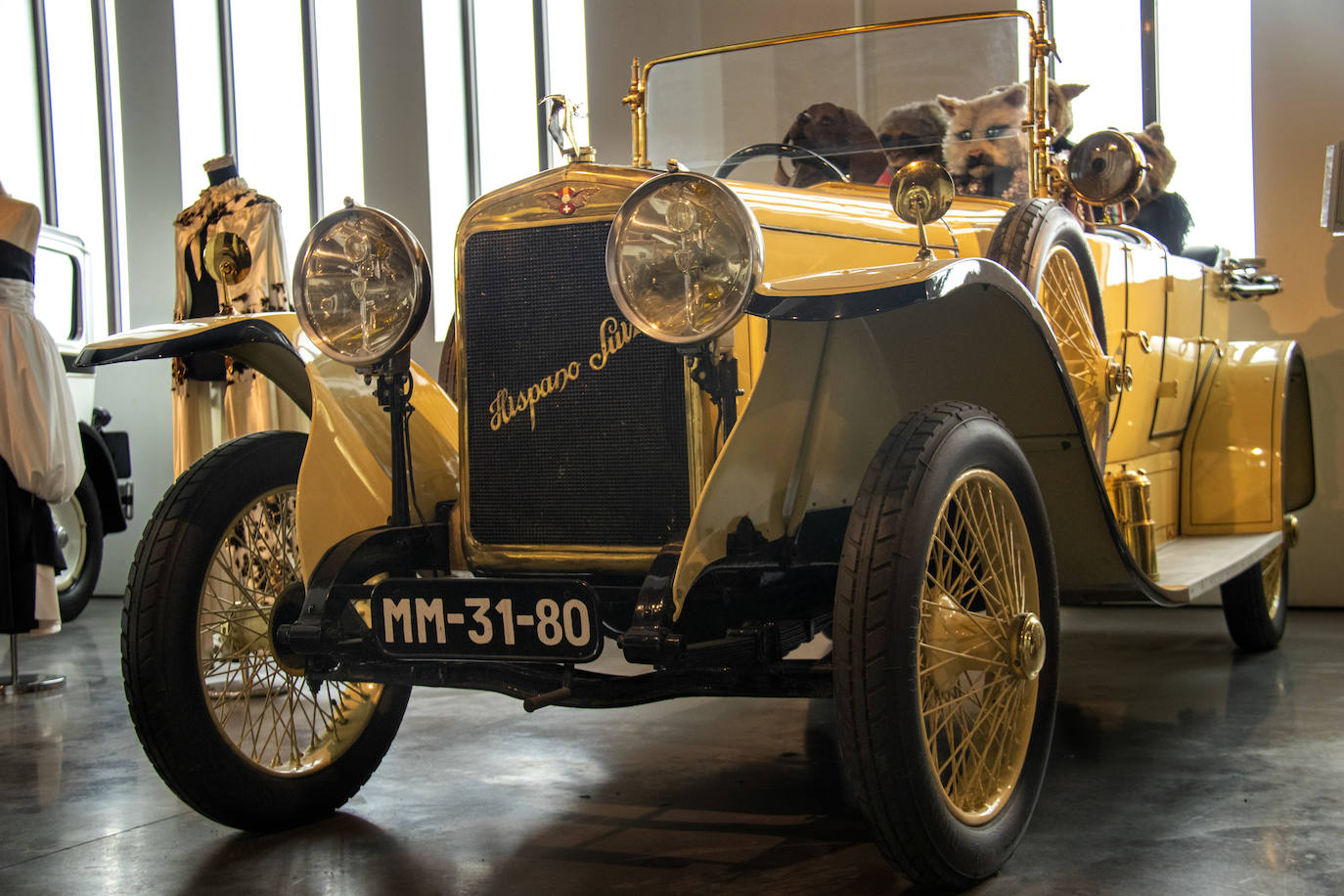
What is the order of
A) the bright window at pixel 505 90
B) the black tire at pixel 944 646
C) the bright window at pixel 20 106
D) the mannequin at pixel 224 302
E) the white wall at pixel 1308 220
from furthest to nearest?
the bright window at pixel 20 106
the bright window at pixel 505 90
the white wall at pixel 1308 220
the mannequin at pixel 224 302
the black tire at pixel 944 646

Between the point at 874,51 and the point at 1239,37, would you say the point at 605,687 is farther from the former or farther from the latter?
the point at 1239,37

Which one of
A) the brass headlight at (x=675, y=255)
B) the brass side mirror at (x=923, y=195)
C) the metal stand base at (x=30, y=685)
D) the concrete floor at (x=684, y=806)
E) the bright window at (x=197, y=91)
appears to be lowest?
the metal stand base at (x=30, y=685)

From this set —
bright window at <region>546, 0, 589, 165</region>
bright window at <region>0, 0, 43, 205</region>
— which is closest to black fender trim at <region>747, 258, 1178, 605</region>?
bright window at <region>546, 0, 589, 165</region>

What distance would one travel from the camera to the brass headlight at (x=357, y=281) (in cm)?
218

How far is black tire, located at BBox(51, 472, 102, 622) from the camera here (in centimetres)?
562

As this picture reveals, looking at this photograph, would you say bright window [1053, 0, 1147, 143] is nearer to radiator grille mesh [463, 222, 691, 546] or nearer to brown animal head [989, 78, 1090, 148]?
brown animal head [989, 78, 1090, 148]

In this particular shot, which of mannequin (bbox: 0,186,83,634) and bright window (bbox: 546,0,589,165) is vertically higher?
bright window (bbox: 546,0,589,165)

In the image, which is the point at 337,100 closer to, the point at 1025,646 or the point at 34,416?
the point at 34,416

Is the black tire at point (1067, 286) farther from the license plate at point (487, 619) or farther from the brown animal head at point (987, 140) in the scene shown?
the license plate at point (487, 619)

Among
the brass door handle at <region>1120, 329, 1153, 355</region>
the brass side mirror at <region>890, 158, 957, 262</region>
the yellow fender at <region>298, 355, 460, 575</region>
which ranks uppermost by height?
the brass side mirror at <region>890, 158, 957, 262</region>

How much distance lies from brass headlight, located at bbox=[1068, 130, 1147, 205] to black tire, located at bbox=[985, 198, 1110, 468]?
0.26 m

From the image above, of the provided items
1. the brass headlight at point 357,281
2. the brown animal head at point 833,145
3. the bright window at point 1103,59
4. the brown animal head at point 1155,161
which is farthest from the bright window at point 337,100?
the brass headlight at point 357,281

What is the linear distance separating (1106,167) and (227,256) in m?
2.41

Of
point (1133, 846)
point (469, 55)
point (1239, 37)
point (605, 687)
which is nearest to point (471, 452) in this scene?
point (605, 687)
